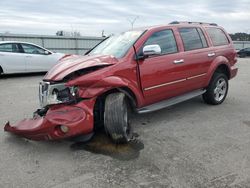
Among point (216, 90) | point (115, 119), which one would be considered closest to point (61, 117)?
point (115, 119)

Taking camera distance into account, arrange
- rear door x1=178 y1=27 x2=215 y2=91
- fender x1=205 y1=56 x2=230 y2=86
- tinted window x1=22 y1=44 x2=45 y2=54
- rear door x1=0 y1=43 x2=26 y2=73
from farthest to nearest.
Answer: tinted window x1=22 y1=44 x2=45 y2=54 < rear door x1=0 y1=43 x2=26 y2=73 < fender x1=205 y1=56 x2=230 y2=86 < rear door x1=178 y1=27 x2=215 y2=91

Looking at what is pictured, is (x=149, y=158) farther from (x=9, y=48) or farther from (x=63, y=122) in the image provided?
(x=9, y=48)

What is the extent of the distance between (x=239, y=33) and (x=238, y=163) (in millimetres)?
48500

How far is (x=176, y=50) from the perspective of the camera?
5.44 metres

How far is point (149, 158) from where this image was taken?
387 cm

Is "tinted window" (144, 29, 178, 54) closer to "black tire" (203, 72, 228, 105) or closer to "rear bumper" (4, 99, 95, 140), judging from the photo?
"black tire" (203, 72, 228, 105)

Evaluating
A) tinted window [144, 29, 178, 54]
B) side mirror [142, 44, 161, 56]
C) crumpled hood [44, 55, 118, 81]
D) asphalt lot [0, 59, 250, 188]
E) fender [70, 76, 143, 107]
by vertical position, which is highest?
tinted window [144, 29, 178, 54]

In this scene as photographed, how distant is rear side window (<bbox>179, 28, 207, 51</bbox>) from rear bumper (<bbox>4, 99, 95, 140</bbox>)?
2.59m

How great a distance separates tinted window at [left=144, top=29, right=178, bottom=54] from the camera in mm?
5125

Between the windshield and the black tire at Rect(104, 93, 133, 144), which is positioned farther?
the windshield

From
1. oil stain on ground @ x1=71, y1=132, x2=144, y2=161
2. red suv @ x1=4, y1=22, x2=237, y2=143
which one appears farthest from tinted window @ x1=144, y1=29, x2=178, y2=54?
oil stain on ground @ x1=71, y1=132, x2=144, y2=161

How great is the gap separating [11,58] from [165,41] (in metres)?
8.10

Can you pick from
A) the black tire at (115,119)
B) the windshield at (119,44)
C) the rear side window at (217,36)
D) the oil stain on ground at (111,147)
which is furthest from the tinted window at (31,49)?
the black tire at (115,119)

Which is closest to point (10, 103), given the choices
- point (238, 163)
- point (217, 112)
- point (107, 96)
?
point (107, 96)
